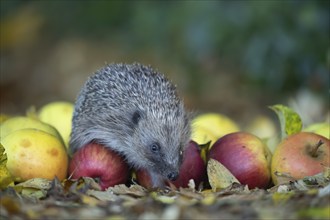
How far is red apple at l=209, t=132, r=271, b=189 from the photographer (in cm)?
507

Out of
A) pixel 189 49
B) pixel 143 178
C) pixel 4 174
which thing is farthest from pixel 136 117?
pixel 189 49

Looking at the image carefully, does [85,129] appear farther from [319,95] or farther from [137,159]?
[319,95]

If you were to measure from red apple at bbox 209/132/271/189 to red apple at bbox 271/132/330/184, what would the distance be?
80 mm

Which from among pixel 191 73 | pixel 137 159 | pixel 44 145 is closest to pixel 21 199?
pixel 44 145

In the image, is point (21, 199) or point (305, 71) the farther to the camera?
point (305, 71)

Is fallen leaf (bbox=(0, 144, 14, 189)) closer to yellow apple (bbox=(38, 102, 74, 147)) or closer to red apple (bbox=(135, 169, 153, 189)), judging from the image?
red apple (bbox=(135, 169, 153, 189))

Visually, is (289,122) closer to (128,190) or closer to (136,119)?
(136,119)

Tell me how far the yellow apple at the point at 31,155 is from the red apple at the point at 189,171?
0.61 m

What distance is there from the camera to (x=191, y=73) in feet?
38.8

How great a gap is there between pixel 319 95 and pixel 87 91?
4988 millimetres

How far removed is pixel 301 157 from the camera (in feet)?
16.5

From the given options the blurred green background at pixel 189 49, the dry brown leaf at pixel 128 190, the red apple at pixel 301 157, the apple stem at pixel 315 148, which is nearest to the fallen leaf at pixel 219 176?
the red apple at pixel 301 157

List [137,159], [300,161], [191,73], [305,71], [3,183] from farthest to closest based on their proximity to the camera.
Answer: [191,73] → [305,71] → [137,159] → [300,161] → [3,183]

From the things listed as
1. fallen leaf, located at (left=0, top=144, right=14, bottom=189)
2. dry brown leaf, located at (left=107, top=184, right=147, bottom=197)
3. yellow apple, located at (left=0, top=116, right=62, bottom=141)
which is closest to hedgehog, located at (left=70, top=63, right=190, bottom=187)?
yellow apple, located at (left=0, top=116, right=62, bottom=141)
